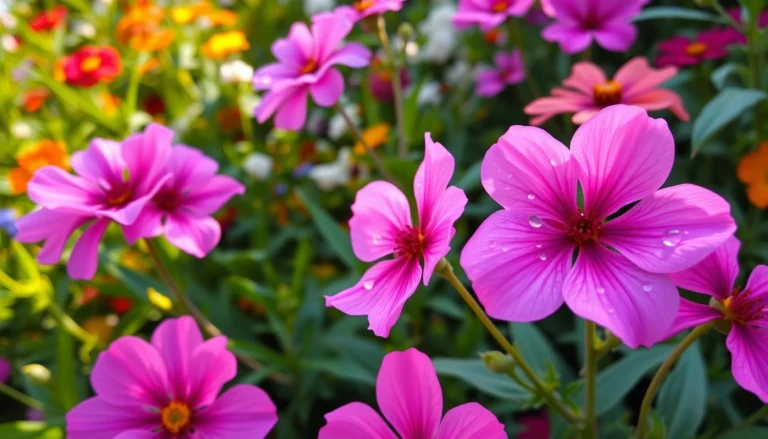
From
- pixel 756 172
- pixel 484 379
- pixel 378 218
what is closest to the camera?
pixel 378 218

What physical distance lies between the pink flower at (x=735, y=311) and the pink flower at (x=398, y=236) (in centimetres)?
24

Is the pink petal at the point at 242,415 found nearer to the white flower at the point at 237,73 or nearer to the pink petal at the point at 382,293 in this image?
the pink petal at the point at 382,293

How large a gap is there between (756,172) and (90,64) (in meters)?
1.77

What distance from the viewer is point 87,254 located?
0.90 metres

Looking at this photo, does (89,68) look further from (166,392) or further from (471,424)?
(471,424)

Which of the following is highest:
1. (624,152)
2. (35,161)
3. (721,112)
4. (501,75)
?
(624,152)

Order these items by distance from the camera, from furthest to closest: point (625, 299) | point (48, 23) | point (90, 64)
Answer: point (48, 23)
point (90, 64)
point (625, 299)

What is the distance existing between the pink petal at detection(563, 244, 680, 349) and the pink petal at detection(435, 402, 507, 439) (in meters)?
0.15

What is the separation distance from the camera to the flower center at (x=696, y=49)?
1.31 meters

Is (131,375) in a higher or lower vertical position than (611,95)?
lower

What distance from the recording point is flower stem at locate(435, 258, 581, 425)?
0.68 metres

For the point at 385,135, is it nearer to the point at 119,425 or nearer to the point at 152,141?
the point at 152,141

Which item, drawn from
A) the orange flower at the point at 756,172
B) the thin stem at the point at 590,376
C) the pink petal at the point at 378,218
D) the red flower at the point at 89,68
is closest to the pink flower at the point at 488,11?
the orange flower at the point at 756,172

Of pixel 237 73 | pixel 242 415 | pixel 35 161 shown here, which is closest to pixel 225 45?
A: pixel 237 73
